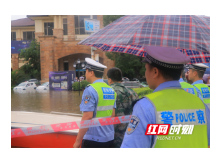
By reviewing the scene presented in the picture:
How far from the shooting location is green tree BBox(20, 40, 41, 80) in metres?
35.3

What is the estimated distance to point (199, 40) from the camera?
2551 millimetres

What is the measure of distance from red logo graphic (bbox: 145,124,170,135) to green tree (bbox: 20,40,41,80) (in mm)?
36164

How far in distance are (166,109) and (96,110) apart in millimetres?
1573

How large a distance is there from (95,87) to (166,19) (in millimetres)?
1256

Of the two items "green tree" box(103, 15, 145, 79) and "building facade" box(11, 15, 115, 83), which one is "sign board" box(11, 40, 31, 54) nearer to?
"building facade" box(11, 15, 115, 83)

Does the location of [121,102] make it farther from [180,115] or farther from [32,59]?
[32,59]

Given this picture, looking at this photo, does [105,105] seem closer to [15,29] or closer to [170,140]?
[170,140]

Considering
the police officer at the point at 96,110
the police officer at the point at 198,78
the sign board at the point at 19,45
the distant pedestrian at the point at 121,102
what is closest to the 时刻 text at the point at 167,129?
the police officer at the point at 96,110

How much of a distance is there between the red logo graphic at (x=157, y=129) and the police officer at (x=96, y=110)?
4.71 ft

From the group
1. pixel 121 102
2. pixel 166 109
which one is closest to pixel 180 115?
pixel 166 109

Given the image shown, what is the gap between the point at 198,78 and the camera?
4395 millimetres

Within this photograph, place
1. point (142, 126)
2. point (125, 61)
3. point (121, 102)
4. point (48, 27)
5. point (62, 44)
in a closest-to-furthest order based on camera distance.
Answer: point (142, 126) < point (121, 102) < point (125, 61) < point (62, 44) < point (48, 27)

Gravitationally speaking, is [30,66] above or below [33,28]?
below

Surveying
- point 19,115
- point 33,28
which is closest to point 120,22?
point 19,115
